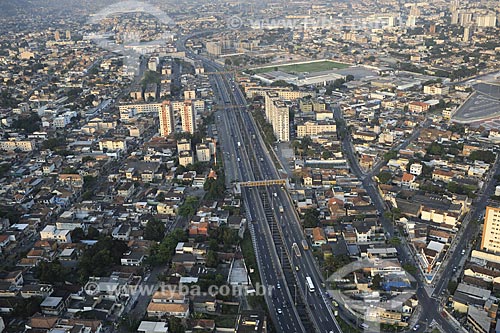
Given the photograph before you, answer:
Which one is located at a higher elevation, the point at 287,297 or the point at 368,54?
the point at 368,54

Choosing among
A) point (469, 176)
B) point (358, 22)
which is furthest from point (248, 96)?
point (358, 22)

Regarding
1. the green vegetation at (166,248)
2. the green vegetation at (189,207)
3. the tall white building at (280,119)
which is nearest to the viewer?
the green vegetation at (166,248)

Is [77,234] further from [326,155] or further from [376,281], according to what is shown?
[326,155]

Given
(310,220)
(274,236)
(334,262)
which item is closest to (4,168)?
(274,236)

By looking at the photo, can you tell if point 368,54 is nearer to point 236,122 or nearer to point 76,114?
point 236,122

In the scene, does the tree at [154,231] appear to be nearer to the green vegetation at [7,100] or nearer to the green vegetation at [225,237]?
the green vegetation at [225,237]

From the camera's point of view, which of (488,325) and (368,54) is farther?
(368,54)

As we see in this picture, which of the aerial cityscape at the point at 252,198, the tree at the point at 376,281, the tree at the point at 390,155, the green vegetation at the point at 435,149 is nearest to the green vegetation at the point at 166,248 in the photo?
the aerial cityscape at the point at 252,198
